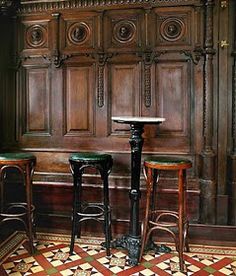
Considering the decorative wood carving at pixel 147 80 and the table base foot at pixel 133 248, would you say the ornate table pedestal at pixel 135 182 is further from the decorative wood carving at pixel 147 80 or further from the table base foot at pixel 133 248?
the decorative wood carving at pixel 147 80

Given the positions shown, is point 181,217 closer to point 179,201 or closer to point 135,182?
point 179,201

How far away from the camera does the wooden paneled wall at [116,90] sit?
2.96m

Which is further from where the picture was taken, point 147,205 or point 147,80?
Answer: point 147,80

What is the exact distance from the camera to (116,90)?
3.13m

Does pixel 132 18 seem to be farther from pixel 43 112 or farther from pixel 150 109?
pixel 43 112

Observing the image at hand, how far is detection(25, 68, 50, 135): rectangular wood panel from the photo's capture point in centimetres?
328

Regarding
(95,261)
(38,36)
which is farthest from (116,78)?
(95,261)

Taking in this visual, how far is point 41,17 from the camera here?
3.24m

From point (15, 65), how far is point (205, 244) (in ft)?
8.51

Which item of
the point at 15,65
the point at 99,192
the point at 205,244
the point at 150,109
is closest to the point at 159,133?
the point at 150,109

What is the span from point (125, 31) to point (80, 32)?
46 cm

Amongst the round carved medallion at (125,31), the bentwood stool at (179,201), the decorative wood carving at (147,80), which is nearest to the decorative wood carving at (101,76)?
the round carved medallion at (125,31)

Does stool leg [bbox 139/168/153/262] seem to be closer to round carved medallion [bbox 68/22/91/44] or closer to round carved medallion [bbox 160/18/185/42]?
round carved medallion [bbox 160/18/185/42]

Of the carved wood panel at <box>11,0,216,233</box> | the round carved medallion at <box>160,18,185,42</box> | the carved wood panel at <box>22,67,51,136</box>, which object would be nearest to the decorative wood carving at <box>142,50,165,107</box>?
the carved wood panel at <box>11,0,216,233</box>
